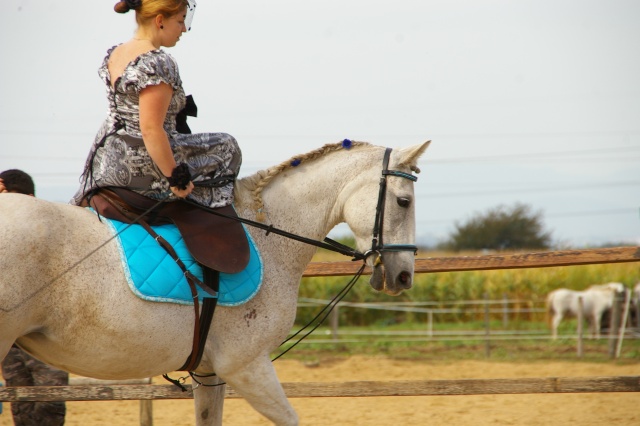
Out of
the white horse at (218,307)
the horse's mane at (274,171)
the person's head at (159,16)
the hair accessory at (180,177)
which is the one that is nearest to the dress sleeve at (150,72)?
the person's head at (159,16)

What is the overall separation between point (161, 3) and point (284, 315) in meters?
1.59

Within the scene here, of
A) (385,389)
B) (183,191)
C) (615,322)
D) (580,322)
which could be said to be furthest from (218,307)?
(615,322)

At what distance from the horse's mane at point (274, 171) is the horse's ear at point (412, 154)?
0.27 meters

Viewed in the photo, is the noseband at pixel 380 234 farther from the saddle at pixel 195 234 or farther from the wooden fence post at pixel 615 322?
the wooden fence post at pixel 615 322

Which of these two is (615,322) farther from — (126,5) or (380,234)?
(126,5)

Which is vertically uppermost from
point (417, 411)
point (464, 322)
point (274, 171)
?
point (274, 171)

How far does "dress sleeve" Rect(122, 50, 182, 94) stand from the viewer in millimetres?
3406

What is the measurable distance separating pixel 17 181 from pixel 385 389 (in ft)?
9.67

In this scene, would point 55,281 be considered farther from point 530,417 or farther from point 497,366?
point 497,366

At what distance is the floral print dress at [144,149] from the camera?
136 inches

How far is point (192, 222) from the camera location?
3650 mm

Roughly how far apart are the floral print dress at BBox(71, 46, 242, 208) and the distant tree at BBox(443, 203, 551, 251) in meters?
56.0

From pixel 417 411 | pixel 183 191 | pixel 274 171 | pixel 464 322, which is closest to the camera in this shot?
pixel 183 191

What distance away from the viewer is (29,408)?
593cm
